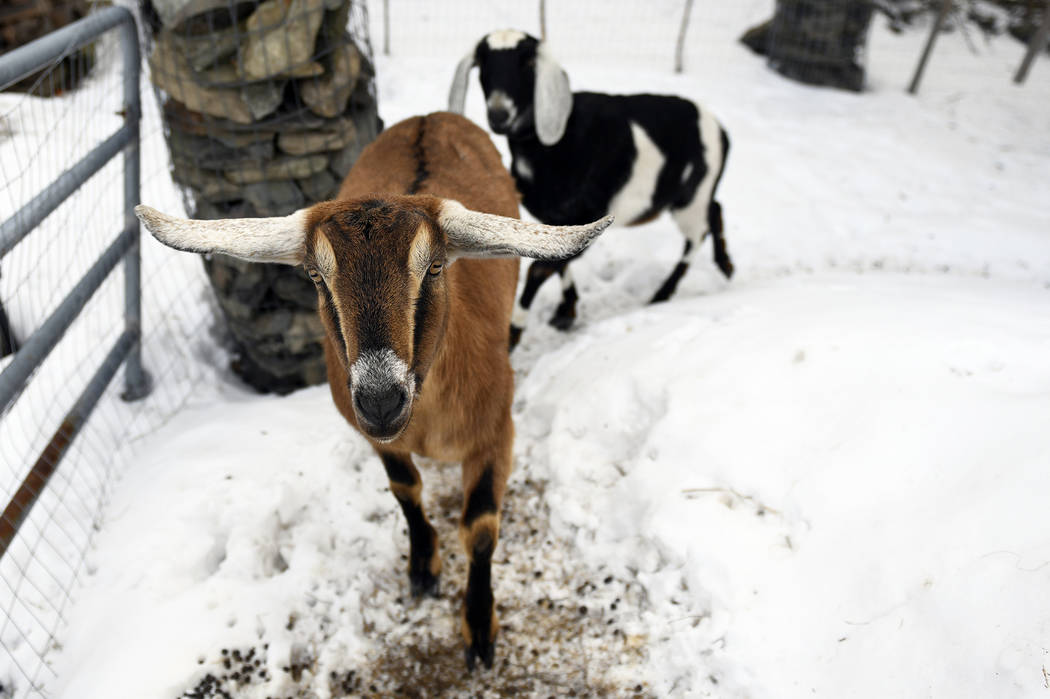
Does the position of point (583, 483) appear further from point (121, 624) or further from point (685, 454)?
point (121, 624)

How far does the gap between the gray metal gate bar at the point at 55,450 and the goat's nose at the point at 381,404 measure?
1.70 meters

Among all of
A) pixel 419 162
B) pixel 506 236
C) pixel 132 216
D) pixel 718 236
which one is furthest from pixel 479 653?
pixel 718 236

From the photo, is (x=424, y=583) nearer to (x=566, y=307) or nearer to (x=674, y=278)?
(x=566, y=307)

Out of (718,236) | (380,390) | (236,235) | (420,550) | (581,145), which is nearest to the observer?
(380,390)

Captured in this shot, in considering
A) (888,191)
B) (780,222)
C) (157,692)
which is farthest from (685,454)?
(888,191)

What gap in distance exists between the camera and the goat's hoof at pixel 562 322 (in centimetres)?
489

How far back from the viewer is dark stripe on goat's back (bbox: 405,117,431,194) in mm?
2879

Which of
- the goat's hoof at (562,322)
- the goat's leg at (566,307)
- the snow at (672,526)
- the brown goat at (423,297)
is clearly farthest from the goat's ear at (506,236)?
the goat's hoof at (562,322)

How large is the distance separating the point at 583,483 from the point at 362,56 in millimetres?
3015

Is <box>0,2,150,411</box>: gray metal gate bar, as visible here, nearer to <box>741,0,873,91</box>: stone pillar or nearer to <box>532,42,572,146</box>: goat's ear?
<box>532,42,572,146</box>: goat's ear

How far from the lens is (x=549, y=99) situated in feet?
13.1

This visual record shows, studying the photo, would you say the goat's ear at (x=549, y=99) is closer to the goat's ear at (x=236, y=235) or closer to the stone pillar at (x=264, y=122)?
the stone pillar at (x=264, y=122)

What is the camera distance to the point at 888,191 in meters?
6.75

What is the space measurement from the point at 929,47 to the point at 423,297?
1020 cm
